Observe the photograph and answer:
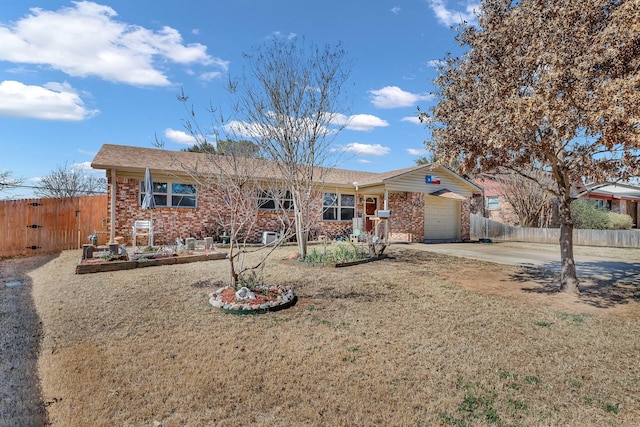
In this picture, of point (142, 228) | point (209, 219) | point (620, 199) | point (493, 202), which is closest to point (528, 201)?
point (493, 202)

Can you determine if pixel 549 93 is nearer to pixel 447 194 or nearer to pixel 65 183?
pixel 447 194

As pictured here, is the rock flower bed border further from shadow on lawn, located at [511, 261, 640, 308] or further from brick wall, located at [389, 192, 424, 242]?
brick wall, located at [389, 192, 424, 242]

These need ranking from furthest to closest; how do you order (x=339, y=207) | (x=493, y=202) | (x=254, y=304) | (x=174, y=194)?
1. (x=493, y=202)
2. (x=339, y=207)
3. (x=174, y=194)
4. (x=254, y=304)

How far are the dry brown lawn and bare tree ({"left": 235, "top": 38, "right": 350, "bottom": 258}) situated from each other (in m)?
4.18

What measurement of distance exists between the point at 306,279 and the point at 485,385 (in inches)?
184

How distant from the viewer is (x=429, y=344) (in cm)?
412

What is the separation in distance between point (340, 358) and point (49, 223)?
41.6 ft

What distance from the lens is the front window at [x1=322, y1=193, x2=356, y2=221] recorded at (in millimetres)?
17047

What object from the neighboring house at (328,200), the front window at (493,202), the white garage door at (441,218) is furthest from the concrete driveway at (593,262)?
the front window at (493,202)

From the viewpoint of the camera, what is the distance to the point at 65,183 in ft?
72.9

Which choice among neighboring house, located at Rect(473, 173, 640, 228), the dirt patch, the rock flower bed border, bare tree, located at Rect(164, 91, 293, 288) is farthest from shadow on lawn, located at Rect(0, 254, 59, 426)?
neighboring house, located at Rect(473, 173, 640, 228)

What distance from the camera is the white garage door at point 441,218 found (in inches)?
695

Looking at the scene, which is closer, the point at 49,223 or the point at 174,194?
the point at 49,223

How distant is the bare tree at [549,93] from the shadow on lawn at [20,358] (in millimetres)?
6774
